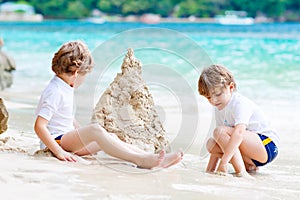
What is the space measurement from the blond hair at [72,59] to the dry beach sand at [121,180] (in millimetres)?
540

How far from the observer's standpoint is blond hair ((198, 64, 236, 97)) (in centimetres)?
356

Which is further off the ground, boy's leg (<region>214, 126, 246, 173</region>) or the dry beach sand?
boy's leg (<region>214, 126, 246, 173</region>)

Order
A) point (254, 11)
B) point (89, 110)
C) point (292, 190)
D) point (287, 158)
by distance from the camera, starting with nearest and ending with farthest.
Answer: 1. point (292, 190)
2. point (287, 158)
3. point (89, 110)
4. point (254, 11)

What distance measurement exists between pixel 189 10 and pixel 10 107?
42.3 m

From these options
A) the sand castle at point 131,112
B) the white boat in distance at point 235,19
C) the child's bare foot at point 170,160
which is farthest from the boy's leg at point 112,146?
the white boat in distance at point 235,19

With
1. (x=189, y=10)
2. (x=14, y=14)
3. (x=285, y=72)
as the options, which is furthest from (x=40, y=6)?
(x=285, y=72)

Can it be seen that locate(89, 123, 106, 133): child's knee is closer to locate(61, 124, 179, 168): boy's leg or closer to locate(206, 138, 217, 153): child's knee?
locate(61, 124, 179, 168): boy's leg

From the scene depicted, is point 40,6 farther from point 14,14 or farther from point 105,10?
point 105,10

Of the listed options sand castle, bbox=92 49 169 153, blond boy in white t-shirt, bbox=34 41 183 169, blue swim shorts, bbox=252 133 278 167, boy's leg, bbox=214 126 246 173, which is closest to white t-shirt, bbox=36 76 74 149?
blond boy in white t-shirt, bbox=34 41 183 169

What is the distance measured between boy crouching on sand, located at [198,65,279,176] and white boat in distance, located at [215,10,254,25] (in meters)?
41.1

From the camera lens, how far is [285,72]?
36.2 ft

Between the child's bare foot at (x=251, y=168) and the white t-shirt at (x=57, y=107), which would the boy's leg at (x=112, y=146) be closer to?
the white t-shirt at (x=57, y=107)

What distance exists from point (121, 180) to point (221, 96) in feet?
2.99

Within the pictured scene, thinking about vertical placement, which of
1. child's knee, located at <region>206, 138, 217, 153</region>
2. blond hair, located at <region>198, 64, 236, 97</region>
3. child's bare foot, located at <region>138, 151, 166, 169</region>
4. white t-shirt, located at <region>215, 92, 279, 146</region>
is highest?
blond hair, located at <region>198, 64, 236, 97</region>
